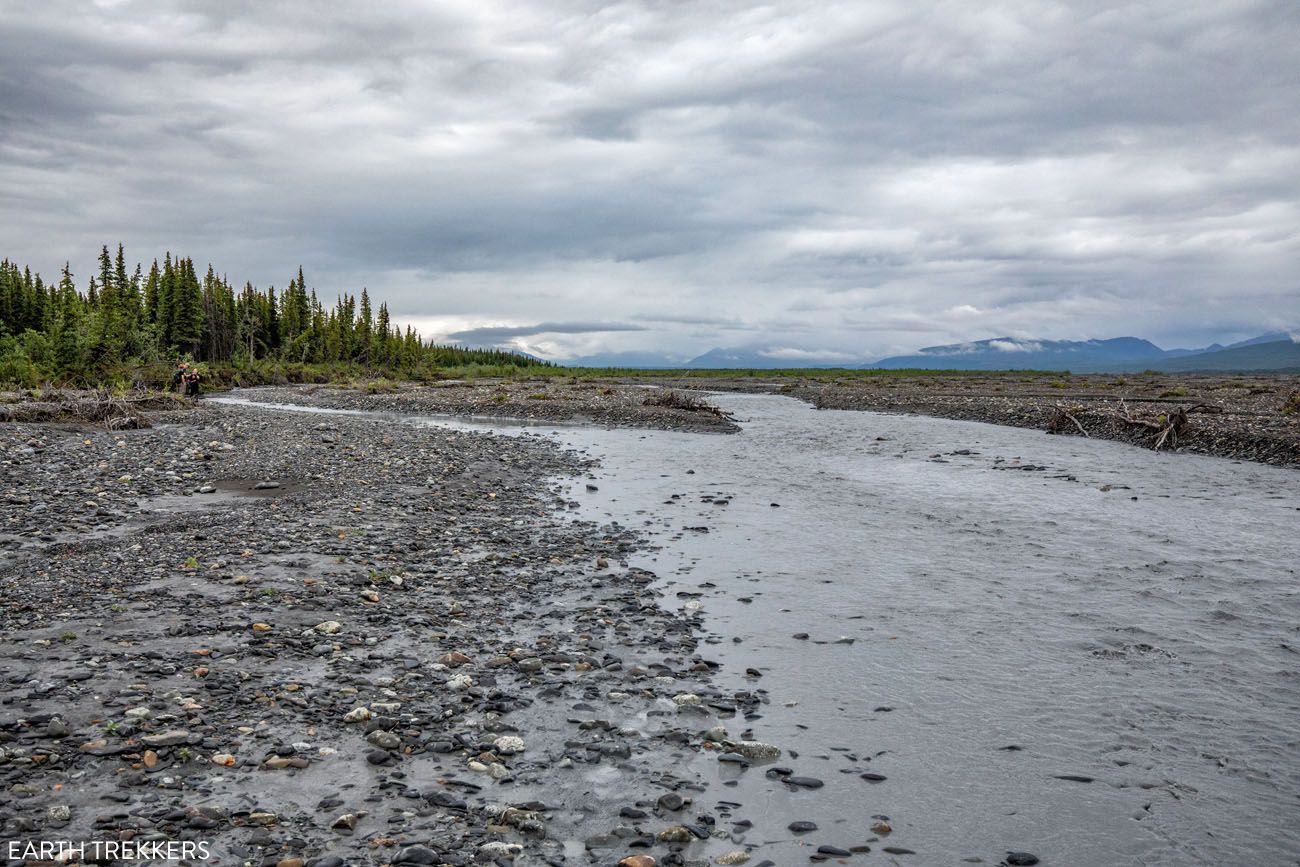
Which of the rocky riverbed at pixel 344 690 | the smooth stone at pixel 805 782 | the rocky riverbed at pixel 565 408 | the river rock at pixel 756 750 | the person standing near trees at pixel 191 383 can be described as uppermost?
the person standing near trees at pixel 191 383

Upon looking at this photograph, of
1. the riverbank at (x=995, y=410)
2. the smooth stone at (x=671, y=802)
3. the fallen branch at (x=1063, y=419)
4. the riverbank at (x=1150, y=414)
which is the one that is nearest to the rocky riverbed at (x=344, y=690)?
the smooth stone at (x=671, y=802)

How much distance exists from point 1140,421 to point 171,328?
111m

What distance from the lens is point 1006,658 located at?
9609mm

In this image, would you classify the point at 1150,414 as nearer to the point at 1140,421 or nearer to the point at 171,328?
the point at 1140,421

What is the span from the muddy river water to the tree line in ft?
168

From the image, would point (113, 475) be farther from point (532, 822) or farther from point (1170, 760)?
point (1170, 760)

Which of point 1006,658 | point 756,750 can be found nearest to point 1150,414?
point 1006,658

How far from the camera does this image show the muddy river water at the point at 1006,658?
6.15 metres

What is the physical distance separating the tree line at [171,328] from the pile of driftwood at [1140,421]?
58682mm

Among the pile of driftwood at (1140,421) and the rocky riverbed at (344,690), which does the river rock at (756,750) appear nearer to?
the rocky riverbed at (344,690)

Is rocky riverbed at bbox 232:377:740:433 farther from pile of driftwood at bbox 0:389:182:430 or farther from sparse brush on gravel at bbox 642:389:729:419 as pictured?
pile of driftwood at bbox 0:389:182:430

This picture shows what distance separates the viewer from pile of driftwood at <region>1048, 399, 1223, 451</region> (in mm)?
32156

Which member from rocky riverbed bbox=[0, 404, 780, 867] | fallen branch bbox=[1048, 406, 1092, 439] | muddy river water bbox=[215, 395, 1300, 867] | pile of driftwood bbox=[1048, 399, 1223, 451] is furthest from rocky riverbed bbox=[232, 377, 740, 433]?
rocky riverbed bbox=[0, 404, 780, 867]

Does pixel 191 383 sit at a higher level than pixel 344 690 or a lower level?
higher
